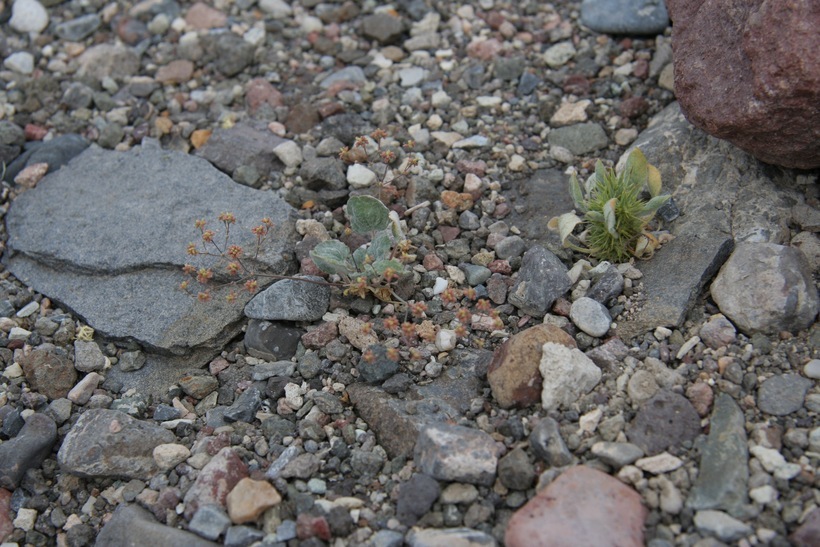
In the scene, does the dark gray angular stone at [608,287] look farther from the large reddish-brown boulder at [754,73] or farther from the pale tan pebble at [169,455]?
the pale tan pebble at [169,455]

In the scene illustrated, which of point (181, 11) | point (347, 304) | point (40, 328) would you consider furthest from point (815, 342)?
point (181, 11)

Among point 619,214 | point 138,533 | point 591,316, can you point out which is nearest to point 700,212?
point 619,214

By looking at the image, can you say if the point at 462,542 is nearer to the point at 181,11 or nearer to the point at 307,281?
the point at 307,281

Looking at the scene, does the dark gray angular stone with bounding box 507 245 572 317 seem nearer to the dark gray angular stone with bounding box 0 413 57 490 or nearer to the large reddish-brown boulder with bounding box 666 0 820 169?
the large reddish-brown boulder with bounding box 666 0 820 169

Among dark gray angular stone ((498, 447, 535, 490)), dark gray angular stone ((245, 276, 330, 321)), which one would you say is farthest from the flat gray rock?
dark gray angular stone ((245, 276, 330, 321))

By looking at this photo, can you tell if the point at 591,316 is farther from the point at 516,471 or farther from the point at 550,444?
the point at 516,471
